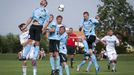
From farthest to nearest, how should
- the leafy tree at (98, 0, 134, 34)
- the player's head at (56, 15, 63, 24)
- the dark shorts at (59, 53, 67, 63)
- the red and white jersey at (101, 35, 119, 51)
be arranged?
the leafy tree at (98, 0, 134, 34) < the red and white jersey at (101, 35, 119, 51) < the player's head at (56, 15, 63, 24) < the dark shorts at (59, 53, 67, 63)

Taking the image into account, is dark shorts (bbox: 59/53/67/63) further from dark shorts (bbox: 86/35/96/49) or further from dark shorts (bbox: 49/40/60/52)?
dark shorts (bbox: 86/35/96/49)

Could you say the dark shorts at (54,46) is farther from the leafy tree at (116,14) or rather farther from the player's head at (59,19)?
the leafy tree at (116,14)

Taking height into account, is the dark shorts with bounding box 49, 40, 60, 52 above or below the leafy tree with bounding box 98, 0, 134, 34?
below

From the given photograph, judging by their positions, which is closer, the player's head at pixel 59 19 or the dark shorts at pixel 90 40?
the player's head at pixel 59 19

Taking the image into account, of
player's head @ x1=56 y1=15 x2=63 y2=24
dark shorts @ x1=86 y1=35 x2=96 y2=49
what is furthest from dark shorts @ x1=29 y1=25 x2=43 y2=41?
dark shorts @ x1=86 y1=35 x2=96 y2=49

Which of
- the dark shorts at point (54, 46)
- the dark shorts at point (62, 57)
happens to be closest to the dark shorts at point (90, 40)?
the dark shorts at point (54, 46)

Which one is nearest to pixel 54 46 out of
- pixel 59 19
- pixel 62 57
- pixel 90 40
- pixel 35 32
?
pixel 62 57

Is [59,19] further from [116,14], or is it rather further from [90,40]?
[116,14]

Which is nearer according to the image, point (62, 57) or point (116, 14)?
point (62, 57)

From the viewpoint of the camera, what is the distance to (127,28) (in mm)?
100000

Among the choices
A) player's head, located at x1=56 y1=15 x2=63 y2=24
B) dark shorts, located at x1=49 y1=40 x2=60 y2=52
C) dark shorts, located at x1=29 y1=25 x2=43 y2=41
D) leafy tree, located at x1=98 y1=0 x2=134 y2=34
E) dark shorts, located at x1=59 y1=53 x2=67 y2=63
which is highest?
leafy tree, located at x1=98 y1=0 x2=134 y2=34

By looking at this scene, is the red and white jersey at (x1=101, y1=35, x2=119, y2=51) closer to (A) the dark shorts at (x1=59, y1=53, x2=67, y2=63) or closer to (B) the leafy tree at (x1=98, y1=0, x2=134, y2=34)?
(A) the dark shorts at (x1=59, y1=53, x2=67, y2=63)

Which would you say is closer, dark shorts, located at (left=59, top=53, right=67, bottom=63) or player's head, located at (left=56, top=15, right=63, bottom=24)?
dark shorts, located at (left=59, top=53, right=67, bottom=63)

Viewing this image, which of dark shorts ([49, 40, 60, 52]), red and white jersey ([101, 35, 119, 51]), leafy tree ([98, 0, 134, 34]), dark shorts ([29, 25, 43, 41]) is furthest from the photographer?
leafy tree ([98, 0, 134, 34])
